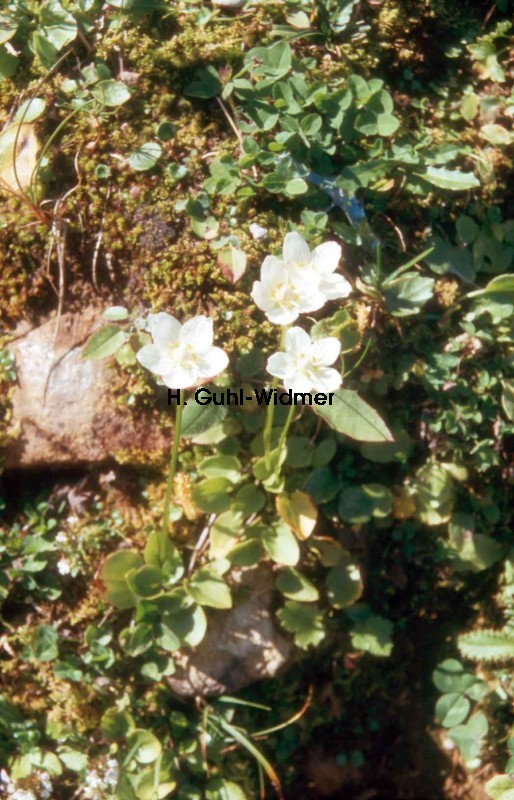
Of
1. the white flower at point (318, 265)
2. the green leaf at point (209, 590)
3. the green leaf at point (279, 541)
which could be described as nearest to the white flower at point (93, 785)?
the green leaf at point (209, 590)

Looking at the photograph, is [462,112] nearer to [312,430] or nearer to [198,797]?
[312,430]

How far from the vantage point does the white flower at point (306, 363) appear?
2.03 metres

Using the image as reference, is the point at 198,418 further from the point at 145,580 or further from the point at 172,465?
the point at 145,580

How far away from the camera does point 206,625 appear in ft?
7.80

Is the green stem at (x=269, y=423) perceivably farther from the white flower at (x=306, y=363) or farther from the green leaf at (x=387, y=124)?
the green leaf at (x=387, y=124)

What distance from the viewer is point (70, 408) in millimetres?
2441

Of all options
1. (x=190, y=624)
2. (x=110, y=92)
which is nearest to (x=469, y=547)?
(x=190, y=624)

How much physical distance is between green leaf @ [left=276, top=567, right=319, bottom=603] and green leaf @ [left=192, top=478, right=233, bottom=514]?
0.29 metres

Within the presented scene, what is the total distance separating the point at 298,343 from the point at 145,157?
32.1 inches

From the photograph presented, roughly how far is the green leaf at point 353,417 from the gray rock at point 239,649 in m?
0.55

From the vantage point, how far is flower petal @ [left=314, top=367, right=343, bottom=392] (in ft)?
6.75

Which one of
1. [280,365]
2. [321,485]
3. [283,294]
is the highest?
[283,294]

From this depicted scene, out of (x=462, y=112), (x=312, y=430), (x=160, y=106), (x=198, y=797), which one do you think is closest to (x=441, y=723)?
(x=198, y=797)

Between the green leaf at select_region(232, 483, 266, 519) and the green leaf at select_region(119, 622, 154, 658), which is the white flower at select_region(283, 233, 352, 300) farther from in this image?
the green leaf at select_region(119, 622, 154, 658)
